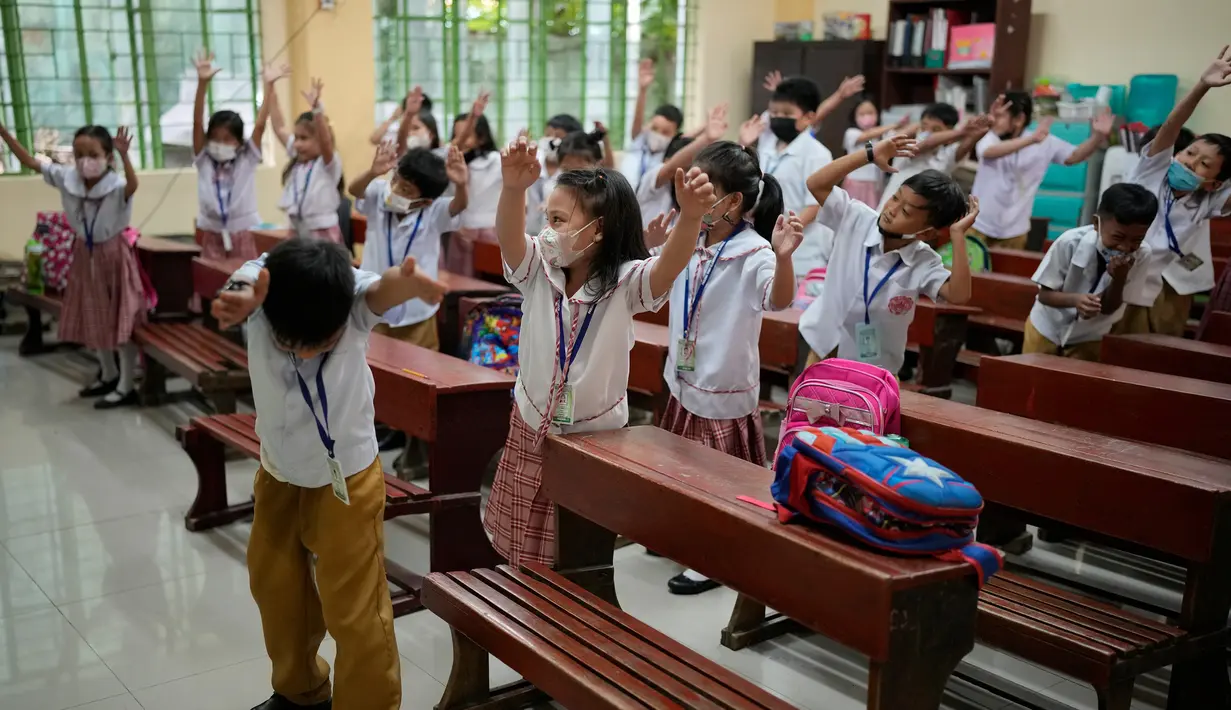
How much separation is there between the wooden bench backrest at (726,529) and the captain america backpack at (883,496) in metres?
0.04

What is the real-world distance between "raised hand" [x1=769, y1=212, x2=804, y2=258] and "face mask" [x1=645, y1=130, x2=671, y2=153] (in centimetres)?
425

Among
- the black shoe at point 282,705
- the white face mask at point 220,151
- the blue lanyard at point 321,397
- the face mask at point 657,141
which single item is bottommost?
the black shoe at point 282,705

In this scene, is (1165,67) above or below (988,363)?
above

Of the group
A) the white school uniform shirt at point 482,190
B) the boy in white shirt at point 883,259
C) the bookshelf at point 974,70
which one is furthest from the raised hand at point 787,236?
the bookshelf at point 974,70

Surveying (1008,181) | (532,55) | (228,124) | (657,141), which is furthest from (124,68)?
(1008,181)

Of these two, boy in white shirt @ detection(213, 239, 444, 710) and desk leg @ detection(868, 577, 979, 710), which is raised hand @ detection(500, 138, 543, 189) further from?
desk leg @ detection(868, 577, 979, 710)

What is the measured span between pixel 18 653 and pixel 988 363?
307 cm

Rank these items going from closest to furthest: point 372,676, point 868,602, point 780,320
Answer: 1. point 868,602
2. point 372,676
3. point 780,320

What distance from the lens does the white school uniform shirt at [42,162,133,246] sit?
5371 millimetres

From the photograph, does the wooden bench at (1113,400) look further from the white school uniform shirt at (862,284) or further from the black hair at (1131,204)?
the black hair at (1131,204)

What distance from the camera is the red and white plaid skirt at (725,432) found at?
3.24 meters

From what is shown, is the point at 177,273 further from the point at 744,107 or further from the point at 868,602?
the point at 744,107

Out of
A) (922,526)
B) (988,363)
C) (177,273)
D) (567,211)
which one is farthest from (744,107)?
(922,526)

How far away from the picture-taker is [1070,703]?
283 centimetres
